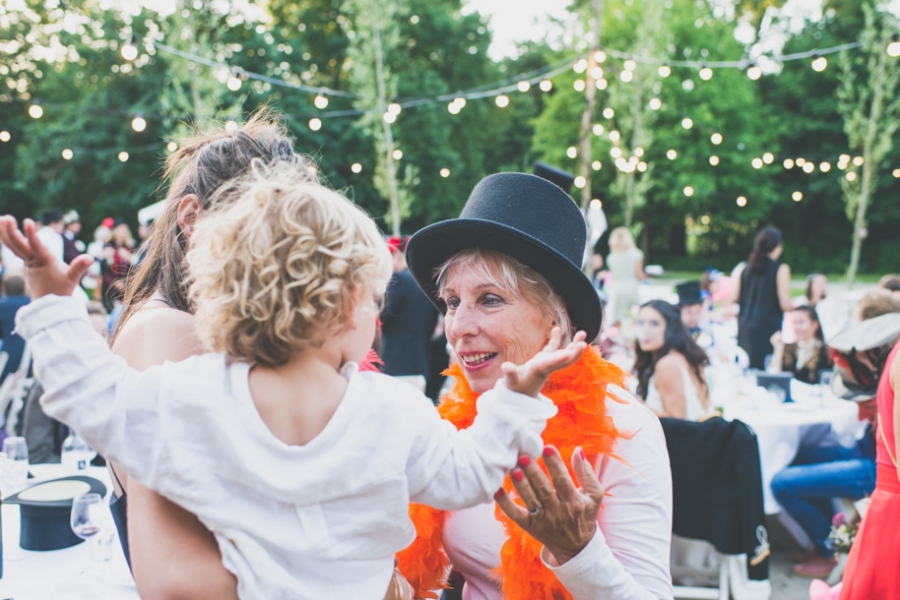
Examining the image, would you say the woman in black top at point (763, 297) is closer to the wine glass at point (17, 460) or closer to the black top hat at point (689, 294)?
the black top hat at point (689, 294)

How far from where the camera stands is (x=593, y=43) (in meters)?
9.62

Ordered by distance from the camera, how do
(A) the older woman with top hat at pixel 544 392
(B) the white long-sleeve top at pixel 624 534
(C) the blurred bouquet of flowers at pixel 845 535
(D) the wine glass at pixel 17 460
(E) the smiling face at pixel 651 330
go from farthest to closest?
1. (E) the smiling face at pixel 651 330
2. (C) the blurred bouquet of flowers at pixel 845 535
3. (D) the wine glass at pixel 17 460
4. (A) the older woman with top hat at pixel 544 392
5. (B) the white long-sleeve top at pixel 624 534

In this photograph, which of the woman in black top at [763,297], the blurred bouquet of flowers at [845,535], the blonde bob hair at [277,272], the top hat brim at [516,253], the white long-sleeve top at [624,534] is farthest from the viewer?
the woman in black top at [763,297]

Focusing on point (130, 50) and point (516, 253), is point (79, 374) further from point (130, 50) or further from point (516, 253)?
point (130, 50)

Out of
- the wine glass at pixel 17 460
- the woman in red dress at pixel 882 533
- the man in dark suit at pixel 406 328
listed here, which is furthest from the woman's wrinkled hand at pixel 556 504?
the man in dark suit at pixel 406 328

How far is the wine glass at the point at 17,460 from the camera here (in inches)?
114

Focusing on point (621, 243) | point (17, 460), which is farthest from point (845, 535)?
point (621, 243)

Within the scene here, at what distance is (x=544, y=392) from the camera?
1.78 m

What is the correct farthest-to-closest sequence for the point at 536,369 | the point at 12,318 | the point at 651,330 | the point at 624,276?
1. the point at 624,276
2. the point at 12,318
3. the point at 651,330
4. the point at 536,369

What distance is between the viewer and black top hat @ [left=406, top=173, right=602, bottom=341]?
1696mm

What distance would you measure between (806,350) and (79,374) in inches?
259

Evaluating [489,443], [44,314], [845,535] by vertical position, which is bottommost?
[845,535]

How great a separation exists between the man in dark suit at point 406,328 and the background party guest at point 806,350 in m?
3.53

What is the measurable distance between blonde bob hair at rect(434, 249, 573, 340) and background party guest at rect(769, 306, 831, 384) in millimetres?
4979
